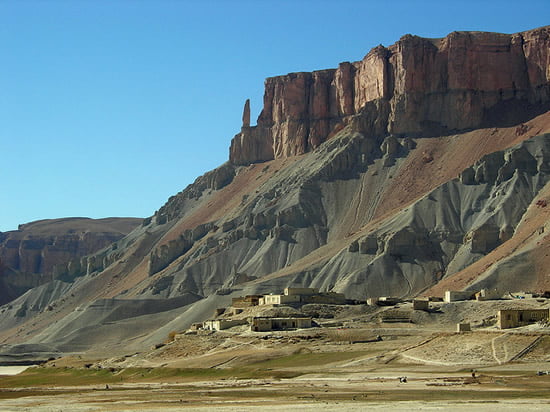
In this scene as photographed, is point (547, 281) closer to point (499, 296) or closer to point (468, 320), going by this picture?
point (499, 296)

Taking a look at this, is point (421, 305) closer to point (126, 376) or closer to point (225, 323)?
point (225, 323)

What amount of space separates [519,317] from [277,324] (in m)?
28.6

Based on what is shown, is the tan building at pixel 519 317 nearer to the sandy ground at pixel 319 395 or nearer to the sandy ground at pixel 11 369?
the sandy ground at pixel 319 395

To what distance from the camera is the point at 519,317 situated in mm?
99562

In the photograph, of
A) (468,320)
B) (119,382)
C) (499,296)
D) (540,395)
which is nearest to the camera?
(540,395)

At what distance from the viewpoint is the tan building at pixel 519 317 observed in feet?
324

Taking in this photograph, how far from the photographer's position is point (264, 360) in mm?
100750

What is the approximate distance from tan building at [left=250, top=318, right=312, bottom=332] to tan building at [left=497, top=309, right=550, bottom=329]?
24.9m

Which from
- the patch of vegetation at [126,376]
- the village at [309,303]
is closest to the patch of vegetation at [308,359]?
the patch of vegetation at [126,376]

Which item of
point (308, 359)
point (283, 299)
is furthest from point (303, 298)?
point (308, 359)

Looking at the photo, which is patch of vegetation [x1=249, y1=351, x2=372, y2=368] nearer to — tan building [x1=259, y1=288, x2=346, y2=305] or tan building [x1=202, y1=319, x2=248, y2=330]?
tan building [x1=202, y1=319, x2=248, y2=330]

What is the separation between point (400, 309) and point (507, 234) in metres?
69.1

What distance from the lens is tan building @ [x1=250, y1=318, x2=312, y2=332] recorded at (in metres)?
117

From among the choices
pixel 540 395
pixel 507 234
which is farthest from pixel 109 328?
pixel 540 395
